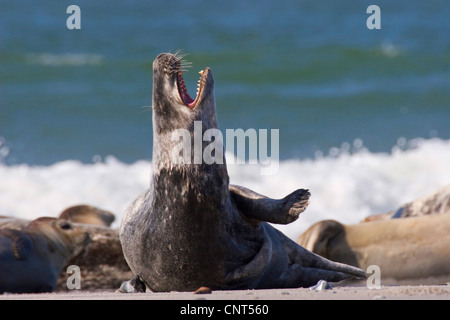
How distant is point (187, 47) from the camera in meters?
21.3

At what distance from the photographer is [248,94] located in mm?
19453

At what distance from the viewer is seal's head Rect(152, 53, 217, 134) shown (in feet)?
18.4

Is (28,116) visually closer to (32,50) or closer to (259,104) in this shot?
(32,50)

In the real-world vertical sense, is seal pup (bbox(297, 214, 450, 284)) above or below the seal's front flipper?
below

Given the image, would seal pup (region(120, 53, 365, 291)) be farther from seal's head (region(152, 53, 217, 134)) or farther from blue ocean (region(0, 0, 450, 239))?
blue ocean (region(0, 0, 450, 239))

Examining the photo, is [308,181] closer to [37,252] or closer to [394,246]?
[394,246]

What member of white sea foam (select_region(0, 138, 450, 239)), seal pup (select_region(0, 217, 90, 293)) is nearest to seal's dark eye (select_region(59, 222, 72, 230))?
seal pup (select_region(0, 217, 90, 293))

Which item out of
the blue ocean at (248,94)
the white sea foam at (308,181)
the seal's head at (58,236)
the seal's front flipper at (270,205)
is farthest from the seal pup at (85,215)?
the seal's front flipper at (270,205)

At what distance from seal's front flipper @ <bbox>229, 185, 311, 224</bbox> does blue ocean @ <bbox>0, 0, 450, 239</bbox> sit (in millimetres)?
6380

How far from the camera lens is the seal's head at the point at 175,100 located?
18.4 feet

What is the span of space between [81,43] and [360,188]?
10.1 metres

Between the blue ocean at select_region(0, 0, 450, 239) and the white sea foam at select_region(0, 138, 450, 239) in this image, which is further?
the blue ocean at select_region(0, 0, 450, 239)

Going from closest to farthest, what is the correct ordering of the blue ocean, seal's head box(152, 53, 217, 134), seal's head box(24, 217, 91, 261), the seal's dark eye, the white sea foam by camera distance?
seal's head box(152, 53, 217, 134) < seal's head box(24, 217, 91, 261) < the seal's dark eye < the white sea foam < the blue ocean
